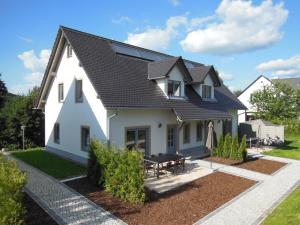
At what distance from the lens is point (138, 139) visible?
1714cm

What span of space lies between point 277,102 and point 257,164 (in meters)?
22.9

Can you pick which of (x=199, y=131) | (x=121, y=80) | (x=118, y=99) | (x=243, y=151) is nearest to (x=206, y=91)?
(x=199, y=131)

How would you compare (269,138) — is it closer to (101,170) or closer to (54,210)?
(101,170)

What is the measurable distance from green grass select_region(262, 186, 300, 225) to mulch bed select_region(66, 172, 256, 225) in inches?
76.9

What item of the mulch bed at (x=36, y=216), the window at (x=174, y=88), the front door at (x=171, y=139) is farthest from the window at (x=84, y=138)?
the mulch bed at (x=36, y=216)

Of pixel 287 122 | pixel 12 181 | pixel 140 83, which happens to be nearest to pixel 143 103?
pixel 140 83

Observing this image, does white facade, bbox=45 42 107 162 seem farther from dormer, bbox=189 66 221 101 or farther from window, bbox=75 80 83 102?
dormer, bbox=189 66 221 101

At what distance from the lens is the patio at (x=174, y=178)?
12573 millimetres

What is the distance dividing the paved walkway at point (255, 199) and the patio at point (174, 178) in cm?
140

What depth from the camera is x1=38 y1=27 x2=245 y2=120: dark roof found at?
51.7ft

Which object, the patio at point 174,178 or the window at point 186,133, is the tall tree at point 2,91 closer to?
the window at point 186,133

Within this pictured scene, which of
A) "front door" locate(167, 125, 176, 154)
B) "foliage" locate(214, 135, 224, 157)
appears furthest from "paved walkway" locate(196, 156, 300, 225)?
"front door" locate(167, 125, 176, 154)

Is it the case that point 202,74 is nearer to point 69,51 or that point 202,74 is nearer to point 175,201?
point 69,51

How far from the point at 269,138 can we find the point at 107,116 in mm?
19028
